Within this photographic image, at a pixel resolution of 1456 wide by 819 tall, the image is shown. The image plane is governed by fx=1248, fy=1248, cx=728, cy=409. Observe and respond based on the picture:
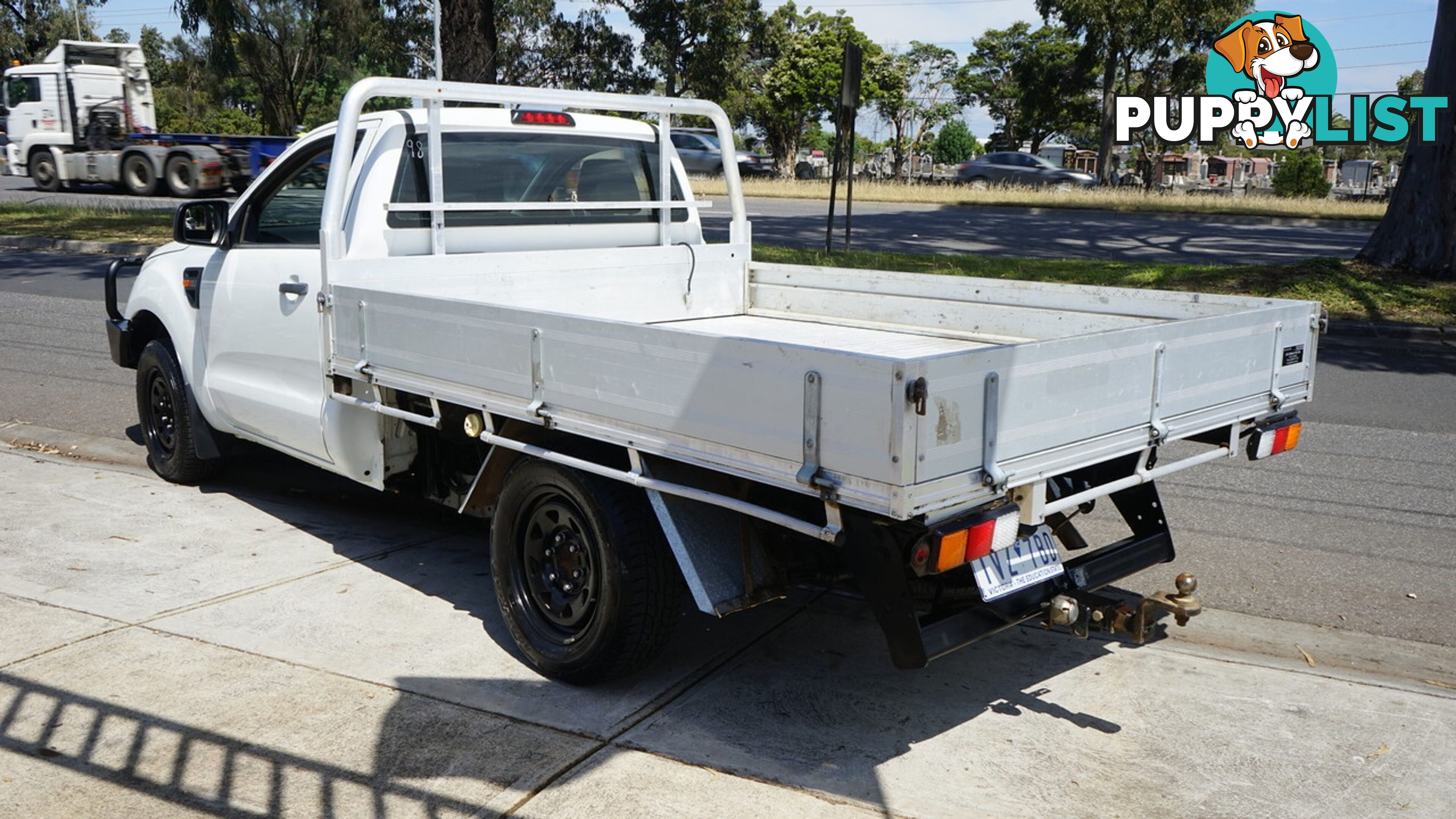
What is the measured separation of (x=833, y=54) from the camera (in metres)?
48.2

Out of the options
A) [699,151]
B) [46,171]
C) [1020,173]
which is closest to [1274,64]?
[1020,173]

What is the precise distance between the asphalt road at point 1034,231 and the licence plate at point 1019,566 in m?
14.9

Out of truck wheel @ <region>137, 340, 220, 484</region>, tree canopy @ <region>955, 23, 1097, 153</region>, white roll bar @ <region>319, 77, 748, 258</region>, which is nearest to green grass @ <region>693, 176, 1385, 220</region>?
tree canopy @ <region>955, 23, 1097, 153</region>

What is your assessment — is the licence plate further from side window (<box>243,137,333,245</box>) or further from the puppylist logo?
the puppylist logo

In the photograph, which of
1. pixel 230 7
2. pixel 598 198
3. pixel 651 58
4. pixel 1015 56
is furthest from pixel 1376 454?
pixel 1015 56

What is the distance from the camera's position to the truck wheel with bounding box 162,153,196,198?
26484 millimetres

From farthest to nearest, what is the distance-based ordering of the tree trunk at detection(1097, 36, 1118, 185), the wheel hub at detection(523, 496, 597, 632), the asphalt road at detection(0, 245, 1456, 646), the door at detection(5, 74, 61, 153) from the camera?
the tree trunk at detection(1097, 36, 1118, 185)
the door at detection(5, 74, 61, 153)
the asphalt road at detection(0, 245, 1456, 646)
the wheel hub at detection(523, 496, 597, 632)

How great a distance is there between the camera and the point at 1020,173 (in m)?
39.8

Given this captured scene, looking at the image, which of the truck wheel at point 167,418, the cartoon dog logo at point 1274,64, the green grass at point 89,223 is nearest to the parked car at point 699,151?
the cartoon dog logo at point 1274,64

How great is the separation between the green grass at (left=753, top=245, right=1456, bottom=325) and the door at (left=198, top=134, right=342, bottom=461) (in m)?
6.90

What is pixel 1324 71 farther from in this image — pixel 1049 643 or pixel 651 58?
pixel 1049 643

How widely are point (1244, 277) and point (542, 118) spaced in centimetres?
1057

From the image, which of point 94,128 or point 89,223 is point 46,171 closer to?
point 94,128

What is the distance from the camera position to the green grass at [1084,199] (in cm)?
2966
